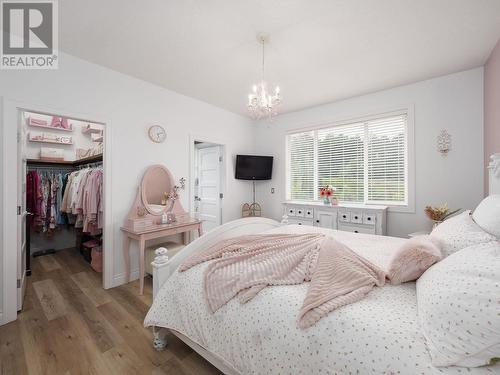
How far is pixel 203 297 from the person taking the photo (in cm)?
131

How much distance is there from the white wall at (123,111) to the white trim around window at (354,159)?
162cm

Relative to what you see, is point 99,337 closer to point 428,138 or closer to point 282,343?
point 282,343

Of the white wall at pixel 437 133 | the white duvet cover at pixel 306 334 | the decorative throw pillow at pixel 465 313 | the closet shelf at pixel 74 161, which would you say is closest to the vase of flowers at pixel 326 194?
the white wall at pixel 437 133

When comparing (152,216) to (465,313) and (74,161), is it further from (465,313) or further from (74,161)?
(465,313)

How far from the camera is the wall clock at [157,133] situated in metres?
3.04

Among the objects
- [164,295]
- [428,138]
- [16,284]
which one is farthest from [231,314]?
[428,138]

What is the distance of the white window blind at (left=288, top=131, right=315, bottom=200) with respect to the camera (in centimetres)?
412

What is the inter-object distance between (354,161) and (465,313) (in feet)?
10.5

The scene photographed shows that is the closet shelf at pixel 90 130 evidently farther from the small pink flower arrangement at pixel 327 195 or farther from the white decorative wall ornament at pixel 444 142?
the white decorative wall ornament at pixel 444 142

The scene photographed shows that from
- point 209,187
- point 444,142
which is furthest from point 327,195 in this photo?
point 209,187

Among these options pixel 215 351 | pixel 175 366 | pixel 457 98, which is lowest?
pixel 175 366

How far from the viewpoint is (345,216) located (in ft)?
10.8

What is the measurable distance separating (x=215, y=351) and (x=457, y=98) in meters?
3.80

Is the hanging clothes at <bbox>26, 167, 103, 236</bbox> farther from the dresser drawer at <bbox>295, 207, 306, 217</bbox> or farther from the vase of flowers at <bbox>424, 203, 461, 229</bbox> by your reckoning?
the vase of flowers at <bbox>424, 203, 461, 229</bbox>
